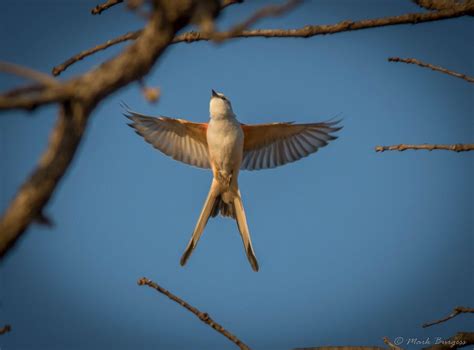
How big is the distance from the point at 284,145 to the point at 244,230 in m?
1.79

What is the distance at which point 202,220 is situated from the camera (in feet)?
18.4

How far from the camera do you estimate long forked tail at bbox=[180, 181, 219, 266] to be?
5137 millimetres

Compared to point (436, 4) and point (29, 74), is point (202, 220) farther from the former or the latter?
point (29, 74)

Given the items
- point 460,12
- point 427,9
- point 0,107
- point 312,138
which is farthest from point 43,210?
point 312,138

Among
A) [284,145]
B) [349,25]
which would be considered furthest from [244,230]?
[349,25]

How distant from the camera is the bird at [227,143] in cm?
609

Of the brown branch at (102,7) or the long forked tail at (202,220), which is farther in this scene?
the long forked tail at (202,220)

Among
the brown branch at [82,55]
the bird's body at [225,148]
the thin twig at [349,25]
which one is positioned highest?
the bird's body at [225,148]

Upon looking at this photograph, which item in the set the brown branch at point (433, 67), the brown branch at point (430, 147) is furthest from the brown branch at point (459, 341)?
the brown branch at point (433, 67)

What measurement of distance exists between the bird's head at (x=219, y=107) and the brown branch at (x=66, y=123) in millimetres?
4935

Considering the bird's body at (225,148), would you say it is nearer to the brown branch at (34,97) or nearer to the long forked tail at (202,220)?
the long forked tail at (202,220)

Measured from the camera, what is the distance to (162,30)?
1.24m

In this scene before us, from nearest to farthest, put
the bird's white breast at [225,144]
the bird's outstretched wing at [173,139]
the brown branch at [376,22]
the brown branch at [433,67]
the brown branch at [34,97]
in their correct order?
1. the brown branch at [34,97]
2. the brown branch at [376,22]
3. the brown branch at [433,67]
4. the bird's white breast at [225,144]
5. the bird's outstretched wing at [173,139]

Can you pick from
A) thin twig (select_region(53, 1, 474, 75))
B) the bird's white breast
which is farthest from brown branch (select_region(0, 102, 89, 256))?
the bird's white breast
